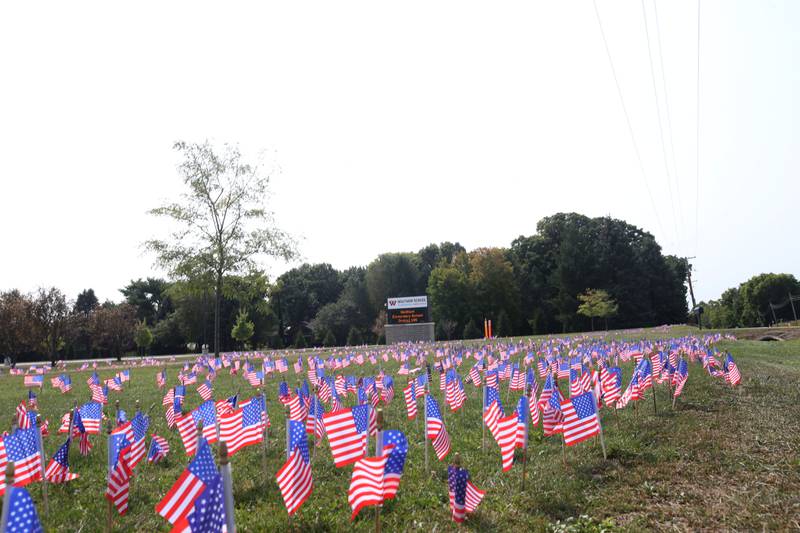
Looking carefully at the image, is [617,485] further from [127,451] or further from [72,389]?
[72,389]

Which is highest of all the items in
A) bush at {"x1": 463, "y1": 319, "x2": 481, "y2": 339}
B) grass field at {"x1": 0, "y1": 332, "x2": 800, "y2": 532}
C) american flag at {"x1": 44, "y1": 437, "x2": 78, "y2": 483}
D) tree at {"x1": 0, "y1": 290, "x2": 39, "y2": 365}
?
tree at {"x1": 0, "y1": 290, "x2": 39, "y2": 365}

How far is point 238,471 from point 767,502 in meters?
6.70

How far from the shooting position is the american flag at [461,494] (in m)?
5.38

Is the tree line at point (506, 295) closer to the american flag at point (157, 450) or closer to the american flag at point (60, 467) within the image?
the american flag at point (157, 450)

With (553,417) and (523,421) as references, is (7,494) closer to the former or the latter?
(523,421)

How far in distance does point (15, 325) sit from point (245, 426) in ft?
133

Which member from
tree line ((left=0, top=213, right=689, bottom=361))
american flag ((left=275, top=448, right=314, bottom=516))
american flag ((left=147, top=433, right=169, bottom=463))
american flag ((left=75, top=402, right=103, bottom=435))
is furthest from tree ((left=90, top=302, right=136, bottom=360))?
american flag ((left=275, top=448, right=314, bottom=516))

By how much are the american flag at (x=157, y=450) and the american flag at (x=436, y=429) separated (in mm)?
4148

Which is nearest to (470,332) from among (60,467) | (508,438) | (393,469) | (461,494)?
(508,438)

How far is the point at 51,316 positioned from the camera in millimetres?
43188

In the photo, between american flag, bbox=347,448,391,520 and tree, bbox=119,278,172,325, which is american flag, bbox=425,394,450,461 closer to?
american flag, bbox=347,448,391,520

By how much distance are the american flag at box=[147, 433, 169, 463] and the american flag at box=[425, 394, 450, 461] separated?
4148 millimetres

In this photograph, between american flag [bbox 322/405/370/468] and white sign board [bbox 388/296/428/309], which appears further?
white sign board [bbox 388/296/428/309]

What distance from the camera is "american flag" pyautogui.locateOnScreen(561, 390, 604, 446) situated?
7.20 metres
